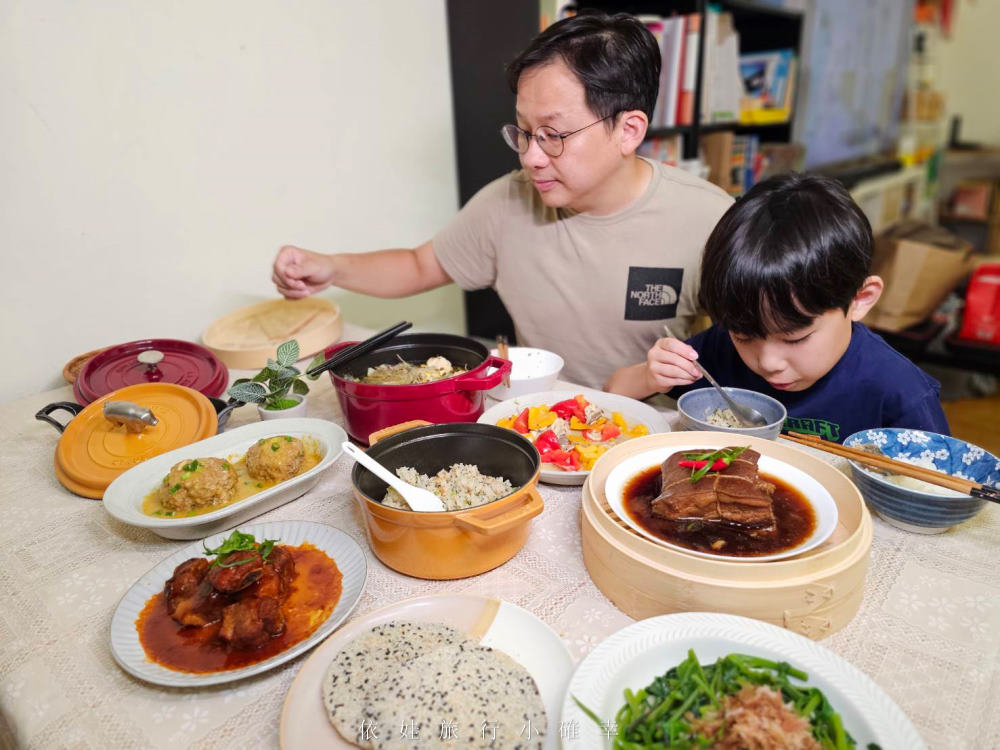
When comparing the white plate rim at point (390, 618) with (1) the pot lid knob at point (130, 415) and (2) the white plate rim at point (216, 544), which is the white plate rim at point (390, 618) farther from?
(1) the pot lid knob at point (130, 415)

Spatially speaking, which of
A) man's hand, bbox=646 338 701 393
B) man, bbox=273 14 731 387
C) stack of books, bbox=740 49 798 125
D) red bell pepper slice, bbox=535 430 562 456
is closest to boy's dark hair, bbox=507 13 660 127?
man, bbox=273 14 731 387

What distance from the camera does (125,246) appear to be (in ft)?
6.72

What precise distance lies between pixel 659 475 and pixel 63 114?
201cm

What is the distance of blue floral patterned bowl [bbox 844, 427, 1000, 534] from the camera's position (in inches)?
38.8

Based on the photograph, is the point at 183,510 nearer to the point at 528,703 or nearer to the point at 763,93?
the point at 528,703

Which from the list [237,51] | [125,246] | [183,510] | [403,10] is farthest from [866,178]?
[183,510]

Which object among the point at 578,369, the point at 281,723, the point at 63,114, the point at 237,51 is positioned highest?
the point at 237,51

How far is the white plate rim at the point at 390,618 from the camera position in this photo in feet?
2.33

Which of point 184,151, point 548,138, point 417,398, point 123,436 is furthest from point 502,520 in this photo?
point 184,151

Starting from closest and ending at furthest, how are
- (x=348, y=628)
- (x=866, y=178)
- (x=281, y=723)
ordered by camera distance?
(x=281, y=723), (x=348, y=628), (x=866, y=178)

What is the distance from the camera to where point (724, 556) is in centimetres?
85

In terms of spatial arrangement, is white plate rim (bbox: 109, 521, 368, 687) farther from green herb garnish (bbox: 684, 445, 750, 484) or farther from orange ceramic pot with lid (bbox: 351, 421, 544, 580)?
green herb garnish (bbox: 684, 445, 750, 484)

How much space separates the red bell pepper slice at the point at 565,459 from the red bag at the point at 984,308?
3.43m

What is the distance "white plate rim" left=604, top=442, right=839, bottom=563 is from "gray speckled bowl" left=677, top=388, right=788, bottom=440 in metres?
0.12
